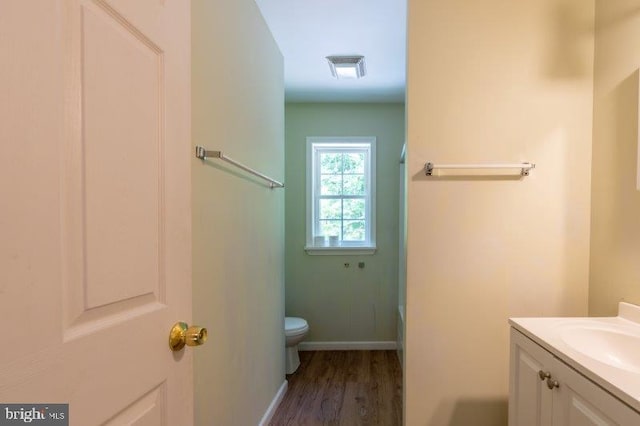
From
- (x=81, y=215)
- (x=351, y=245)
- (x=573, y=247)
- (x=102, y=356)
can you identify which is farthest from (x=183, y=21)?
(x=351, y=245)

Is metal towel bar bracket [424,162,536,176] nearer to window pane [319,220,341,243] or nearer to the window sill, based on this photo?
the window sill

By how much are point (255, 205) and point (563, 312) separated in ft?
5.36

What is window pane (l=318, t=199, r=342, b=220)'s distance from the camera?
11.8 feet

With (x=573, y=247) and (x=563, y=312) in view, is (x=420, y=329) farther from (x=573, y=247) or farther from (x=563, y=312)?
(x=573, y=247)

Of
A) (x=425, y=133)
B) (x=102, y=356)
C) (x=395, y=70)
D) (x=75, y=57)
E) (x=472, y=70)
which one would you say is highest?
→ (x=395, y=70)

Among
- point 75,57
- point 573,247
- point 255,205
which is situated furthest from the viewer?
point 255,205

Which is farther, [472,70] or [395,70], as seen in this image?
[395,70]

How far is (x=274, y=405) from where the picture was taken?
2.34m

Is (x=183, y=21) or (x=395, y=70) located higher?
(x=395, y=70)

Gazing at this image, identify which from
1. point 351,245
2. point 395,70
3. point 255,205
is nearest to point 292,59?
point 395,70

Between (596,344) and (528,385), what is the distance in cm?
28

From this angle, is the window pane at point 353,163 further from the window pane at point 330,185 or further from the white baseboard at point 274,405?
the white baseboard at point 274,405

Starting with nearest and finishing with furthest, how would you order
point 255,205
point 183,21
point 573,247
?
point 183,21, point 573,247, point 255,205

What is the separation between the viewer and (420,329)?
5.61ft
